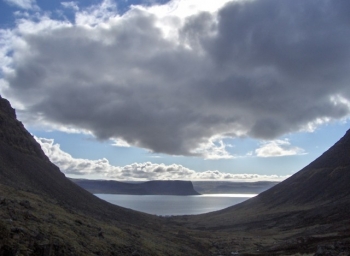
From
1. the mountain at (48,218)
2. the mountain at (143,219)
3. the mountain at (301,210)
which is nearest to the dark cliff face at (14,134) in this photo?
the mountain at (48,218)

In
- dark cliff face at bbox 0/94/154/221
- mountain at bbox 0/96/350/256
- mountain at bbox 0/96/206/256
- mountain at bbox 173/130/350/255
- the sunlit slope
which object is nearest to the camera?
mountain at bbox 0/96/206/256

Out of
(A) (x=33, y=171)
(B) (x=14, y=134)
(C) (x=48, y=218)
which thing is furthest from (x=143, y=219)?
(C) (x=48, y=218)

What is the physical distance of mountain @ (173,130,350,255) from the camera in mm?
72312

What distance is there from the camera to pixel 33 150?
3543 inches

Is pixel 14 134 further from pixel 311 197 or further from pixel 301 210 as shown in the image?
pixel 311 197

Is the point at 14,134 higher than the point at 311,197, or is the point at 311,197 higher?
the point at 14,134

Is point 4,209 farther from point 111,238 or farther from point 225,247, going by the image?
point 225,247

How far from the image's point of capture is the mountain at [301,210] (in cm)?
7231

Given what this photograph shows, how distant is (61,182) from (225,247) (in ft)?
126

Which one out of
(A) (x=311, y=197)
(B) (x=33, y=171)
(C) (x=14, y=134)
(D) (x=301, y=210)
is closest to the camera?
(B) (x=33, y=171)

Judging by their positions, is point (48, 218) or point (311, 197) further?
point (311, 197)

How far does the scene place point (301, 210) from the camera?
102312mm

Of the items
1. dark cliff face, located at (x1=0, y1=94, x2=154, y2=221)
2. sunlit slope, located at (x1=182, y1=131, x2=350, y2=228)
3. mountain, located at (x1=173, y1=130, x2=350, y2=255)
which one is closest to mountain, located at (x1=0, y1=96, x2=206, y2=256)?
dark cliff face, located at (x1=0, y1=94, x2=154, y2=221)

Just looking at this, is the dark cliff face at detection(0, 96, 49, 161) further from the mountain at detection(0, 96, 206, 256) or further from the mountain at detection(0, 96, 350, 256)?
the mountain at detection(0, 96, 350, 256)
